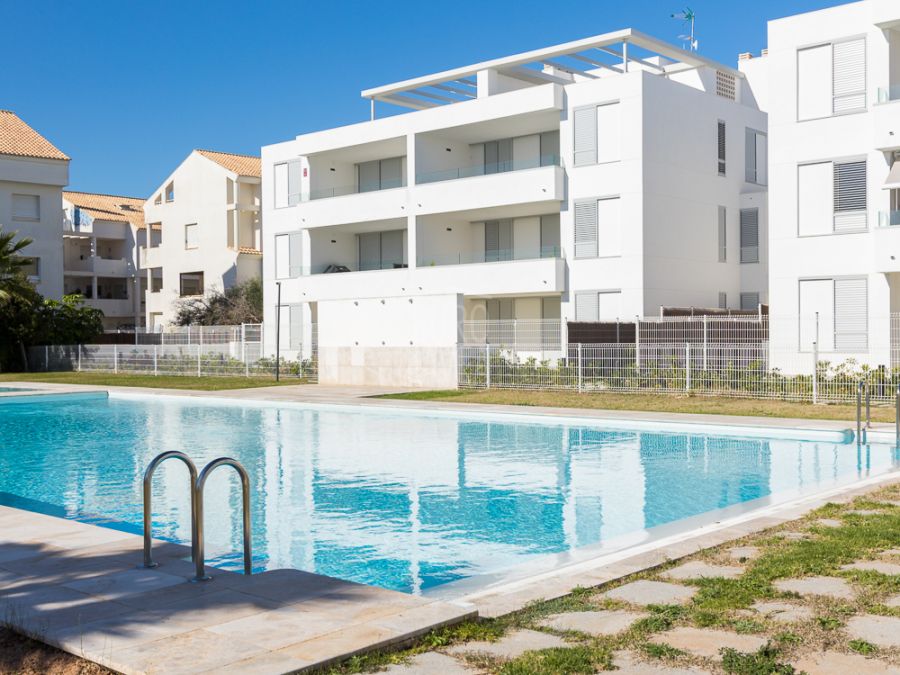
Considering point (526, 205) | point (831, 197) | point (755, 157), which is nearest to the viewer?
point (831, 197)

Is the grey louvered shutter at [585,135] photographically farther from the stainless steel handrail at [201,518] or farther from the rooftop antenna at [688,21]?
the stainless steel handrail at [201,518]

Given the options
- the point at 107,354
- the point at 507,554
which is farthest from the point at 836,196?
the point at 107,354

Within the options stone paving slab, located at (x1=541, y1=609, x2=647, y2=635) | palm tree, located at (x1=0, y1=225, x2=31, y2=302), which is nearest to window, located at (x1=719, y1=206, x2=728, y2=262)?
palm tree, located at (x1=0, y1=225, x2=31, y2=302)

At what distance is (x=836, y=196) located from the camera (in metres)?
26.8

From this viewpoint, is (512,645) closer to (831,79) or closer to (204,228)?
(831,79)

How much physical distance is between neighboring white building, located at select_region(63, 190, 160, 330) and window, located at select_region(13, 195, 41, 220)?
10.1m

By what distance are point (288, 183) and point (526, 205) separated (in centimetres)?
1248

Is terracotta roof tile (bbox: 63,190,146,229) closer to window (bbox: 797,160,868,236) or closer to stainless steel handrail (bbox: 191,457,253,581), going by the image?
window (bbox: 797,160,868,236)

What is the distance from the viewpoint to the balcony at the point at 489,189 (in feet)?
107

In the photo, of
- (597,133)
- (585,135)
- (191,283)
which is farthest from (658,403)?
(191,283)

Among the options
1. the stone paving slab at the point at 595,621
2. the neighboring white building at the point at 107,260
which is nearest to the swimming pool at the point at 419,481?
the stone paving slab at the point at 595,621

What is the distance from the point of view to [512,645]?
193 inches

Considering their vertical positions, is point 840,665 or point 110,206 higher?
point 110,206

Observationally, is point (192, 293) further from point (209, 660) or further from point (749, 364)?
point (209, 660)
